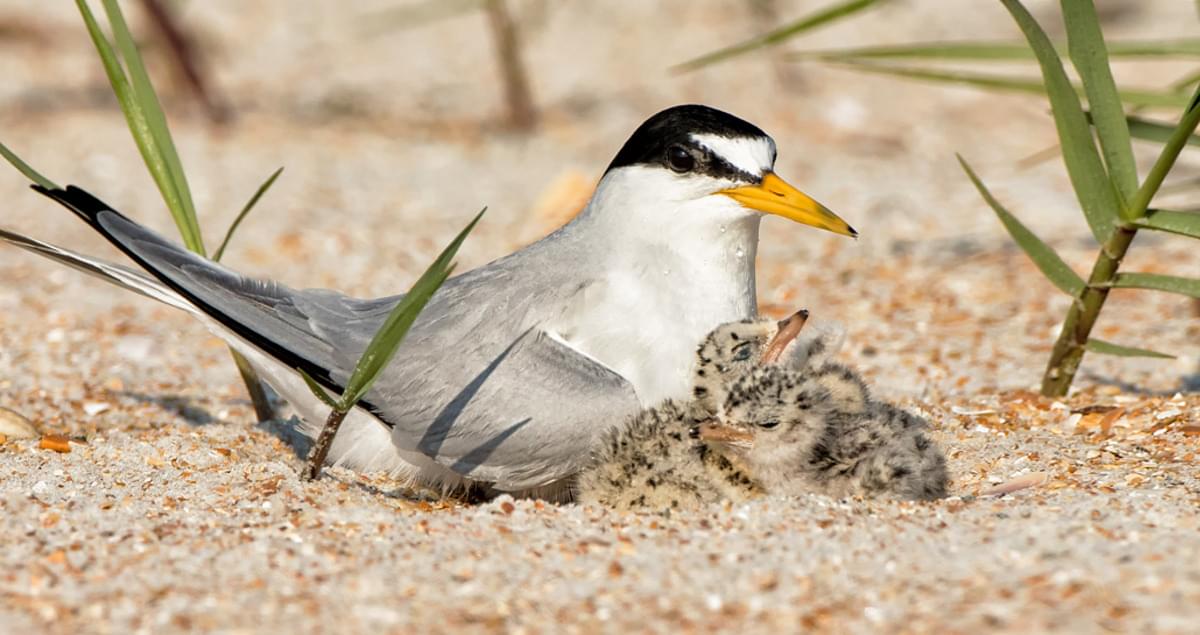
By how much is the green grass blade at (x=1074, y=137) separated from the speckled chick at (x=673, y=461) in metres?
1.21

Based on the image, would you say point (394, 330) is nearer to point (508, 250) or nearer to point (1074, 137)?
point (1074, 137)

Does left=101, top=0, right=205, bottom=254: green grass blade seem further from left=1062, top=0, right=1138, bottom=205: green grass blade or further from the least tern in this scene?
left=1062, top=0, right=1138, bottom=205: green grass blade

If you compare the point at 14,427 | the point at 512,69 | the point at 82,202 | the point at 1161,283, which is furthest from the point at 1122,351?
the point at 512,69

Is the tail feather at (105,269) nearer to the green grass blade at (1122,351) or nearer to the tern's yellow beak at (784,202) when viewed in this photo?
the tern's yellow beak at (784,202)

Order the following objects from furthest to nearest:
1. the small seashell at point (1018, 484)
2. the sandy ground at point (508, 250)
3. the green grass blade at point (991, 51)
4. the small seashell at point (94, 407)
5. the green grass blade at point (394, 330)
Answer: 1. the small seashell at point (94, 407)
2. the green grass blade at point (991, 51)
3. the small seashell at point (1018, 484)
4. the green grass blade at point (394, 330)
5. the sandy ground at point (508, 250)

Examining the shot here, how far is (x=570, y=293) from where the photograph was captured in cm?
381

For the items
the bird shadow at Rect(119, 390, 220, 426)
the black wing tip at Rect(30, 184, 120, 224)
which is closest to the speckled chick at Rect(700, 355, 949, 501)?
the black wing tip at Rect(30, 184, 120, 224)

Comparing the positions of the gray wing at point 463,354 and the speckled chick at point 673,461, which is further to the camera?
the gray wing at point 463,354

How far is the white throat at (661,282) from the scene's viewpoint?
3695 millimetres

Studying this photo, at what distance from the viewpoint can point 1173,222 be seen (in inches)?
155

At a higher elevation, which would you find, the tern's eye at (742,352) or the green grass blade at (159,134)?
the green grass blade at (159,134)

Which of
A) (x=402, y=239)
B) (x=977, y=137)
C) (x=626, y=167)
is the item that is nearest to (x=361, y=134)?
(x=402, y=239)

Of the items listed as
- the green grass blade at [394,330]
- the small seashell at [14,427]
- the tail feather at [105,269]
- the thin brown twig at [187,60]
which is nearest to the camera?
the green grass blade at [394,330]

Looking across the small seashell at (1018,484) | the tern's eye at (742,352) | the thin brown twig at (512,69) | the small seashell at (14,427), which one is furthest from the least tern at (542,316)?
the thin brown twig at (512,69)
